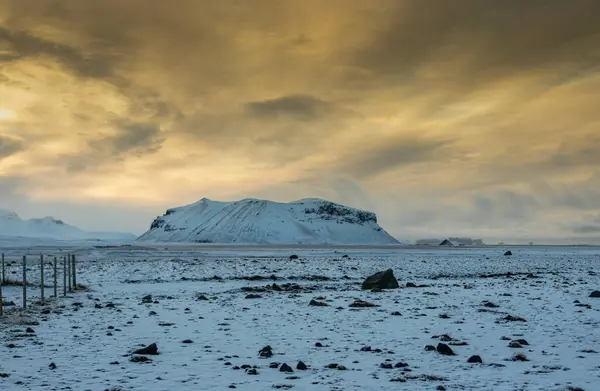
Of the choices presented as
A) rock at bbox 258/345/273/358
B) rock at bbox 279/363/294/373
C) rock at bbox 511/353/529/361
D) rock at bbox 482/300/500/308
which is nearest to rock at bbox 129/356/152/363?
rock at bbox 258/345/273/358

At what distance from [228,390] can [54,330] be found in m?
9.58

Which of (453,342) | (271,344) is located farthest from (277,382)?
(453,342)

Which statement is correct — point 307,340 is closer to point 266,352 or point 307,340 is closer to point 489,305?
point 266,352

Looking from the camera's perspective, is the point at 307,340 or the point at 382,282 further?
the point at 382,282

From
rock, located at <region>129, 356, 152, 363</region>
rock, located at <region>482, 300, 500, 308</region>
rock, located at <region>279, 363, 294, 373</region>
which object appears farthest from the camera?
rock, located at <region>482, 300, 500, 308</region>

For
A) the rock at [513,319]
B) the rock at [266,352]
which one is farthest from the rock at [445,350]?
the rock at [513,319]

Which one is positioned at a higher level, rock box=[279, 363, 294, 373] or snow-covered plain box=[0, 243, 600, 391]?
rock box=[279, 363, 294, 373]

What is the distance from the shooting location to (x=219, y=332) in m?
16.7

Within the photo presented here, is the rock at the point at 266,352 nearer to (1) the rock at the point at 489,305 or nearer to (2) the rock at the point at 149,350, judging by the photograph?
(2) the rock at the point at 149,350

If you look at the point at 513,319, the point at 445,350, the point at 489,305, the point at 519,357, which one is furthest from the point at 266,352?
the point at 489,305

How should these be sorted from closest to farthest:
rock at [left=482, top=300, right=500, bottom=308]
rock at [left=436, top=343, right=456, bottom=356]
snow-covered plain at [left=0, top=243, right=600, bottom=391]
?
snow-covered plain at [left=0, top=243, right=600, bottom=391]
rock at [left=436, top=343, right=456, bottom=356]
rock at [left=482, top=300, right=500, bottom=308]

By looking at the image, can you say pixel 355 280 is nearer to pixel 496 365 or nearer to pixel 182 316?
pixel 182 316

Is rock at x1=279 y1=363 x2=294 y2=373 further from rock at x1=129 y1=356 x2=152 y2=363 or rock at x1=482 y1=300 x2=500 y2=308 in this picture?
rock at x1=482 y1=300 x2=500 y2=308

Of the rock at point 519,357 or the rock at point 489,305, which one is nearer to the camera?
the rock at point 519,357
